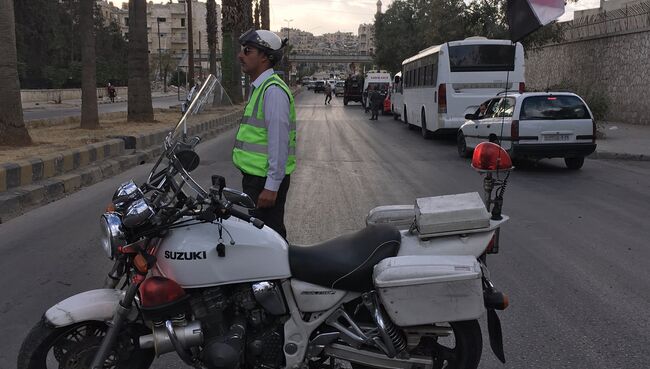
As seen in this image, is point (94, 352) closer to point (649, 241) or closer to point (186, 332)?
point (186, 332)

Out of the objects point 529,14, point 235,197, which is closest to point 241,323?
point 235,197

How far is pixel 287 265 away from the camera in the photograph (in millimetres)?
2875

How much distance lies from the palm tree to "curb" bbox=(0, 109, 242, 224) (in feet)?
73.2

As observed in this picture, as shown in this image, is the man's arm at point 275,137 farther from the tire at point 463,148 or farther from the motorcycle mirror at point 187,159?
the tire at point 463,148

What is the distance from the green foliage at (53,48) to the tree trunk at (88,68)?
1268 inches

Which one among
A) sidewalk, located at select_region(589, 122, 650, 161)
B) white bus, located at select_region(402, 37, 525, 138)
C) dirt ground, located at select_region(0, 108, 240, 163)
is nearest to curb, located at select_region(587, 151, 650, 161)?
sidewalk, located at select_region(589, 122, 650, 161)

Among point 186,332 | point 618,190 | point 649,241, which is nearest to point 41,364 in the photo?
point 186,332

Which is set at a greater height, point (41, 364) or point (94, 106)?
point (94, 106)

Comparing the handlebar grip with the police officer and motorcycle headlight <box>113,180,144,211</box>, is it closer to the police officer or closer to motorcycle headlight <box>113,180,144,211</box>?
motorcycle headlight <box>113,180,144,211</box>

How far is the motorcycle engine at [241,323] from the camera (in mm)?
2820

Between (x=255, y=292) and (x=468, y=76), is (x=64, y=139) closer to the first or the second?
(x=468, y=76)

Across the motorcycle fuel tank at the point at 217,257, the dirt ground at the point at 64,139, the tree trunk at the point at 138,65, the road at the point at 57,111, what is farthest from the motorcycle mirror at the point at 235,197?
the road at the point at 57,111

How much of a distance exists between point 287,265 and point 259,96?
1.30 m

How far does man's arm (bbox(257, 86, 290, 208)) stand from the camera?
3.62 m
